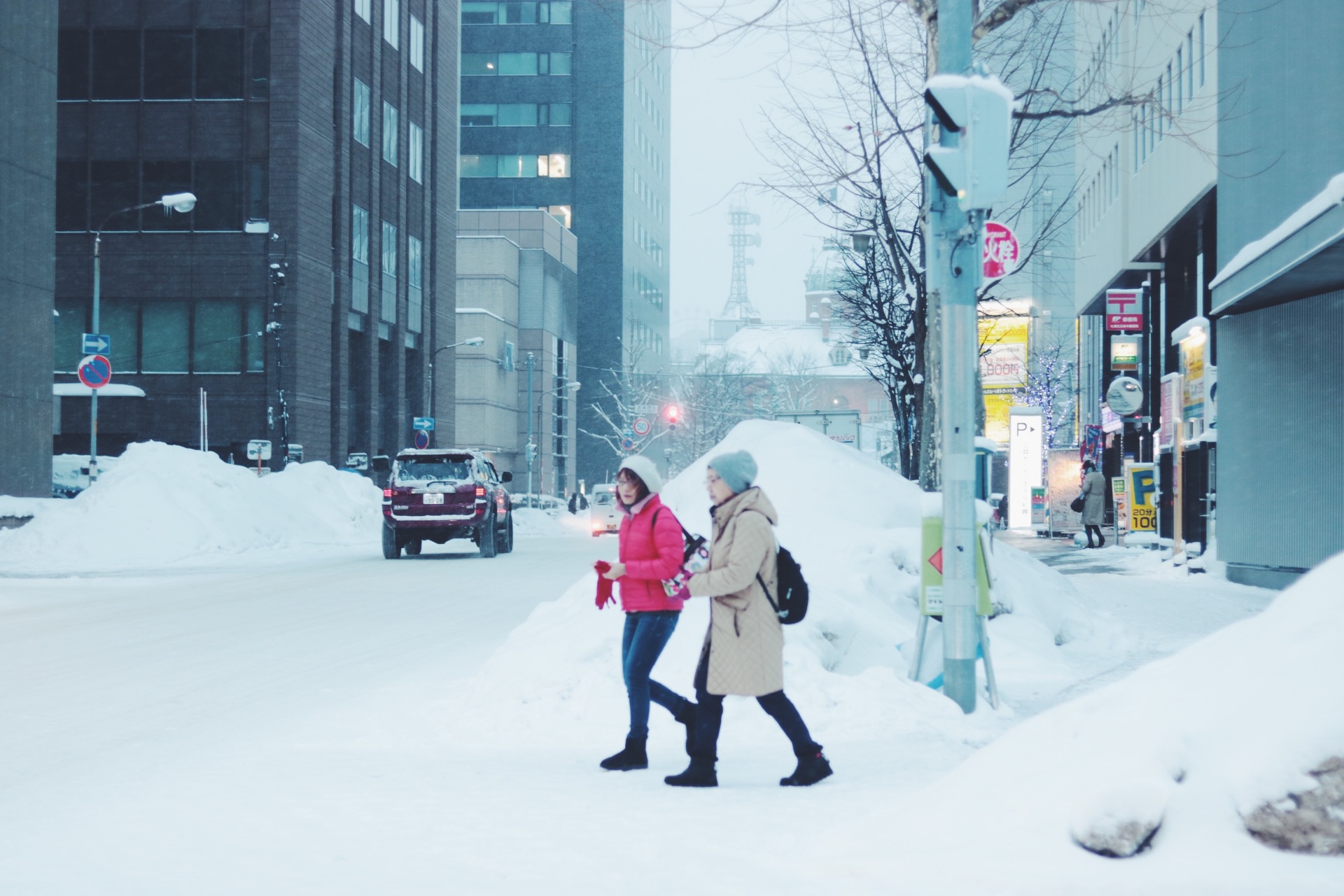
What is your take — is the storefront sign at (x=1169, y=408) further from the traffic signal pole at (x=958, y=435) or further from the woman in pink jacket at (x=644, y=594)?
the woman in pink jacket at (x=644, y=594)

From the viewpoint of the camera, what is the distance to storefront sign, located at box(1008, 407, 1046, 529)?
149 ft

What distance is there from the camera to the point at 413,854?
563 cm

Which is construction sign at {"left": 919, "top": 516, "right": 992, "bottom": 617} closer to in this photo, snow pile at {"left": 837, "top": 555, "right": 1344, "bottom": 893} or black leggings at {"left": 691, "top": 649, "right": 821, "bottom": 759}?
black leggings at {"left": 691, "top": 649, "right": 821, "bottom": 759}

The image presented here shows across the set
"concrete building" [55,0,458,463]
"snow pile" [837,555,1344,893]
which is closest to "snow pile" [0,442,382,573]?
"concrete building" [55,0,458,463]

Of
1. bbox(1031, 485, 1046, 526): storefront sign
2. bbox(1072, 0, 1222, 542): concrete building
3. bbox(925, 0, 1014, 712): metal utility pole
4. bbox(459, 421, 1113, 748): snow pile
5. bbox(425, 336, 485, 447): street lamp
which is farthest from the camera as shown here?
bbox(425, 336, 485, 447): street lamp

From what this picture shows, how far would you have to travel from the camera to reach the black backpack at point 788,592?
6.88m

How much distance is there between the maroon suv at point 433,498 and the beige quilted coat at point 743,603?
2047 cm

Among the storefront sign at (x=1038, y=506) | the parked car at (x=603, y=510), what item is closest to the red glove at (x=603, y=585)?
the parked car at (x=603, y=510)

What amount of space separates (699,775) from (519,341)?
89.0m

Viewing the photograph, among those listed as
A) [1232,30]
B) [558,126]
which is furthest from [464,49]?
[1232,30]

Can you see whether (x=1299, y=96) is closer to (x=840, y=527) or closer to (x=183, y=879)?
(x=840, y=527)

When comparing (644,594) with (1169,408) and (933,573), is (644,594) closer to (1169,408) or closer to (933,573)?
(933,573)

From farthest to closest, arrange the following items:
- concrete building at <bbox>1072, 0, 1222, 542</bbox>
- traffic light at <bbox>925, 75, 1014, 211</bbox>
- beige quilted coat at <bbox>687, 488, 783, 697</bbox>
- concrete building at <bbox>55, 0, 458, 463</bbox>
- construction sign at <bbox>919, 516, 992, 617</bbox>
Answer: concrete building at <bbox>55, 0, 458, 463</bbox> → concrete building at <bbox>1072, 0, 1222, 542</bbox> → construction sign at <bbox>919, 516, 992, 617</bbox> → traffic light at <bbox>925, 75, 1014, 211</bbox> → beige quilted coat at <bbox>687, 488, 783, 697</bbox>

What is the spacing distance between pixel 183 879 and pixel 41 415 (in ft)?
99.3
